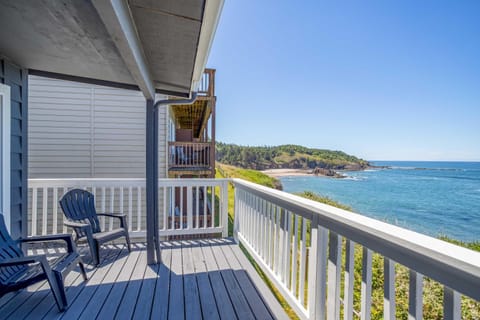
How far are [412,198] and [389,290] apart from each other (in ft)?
65.8

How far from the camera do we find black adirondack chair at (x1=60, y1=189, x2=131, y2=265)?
3.17 metres

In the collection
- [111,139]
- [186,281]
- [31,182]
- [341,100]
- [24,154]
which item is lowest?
[186,281]

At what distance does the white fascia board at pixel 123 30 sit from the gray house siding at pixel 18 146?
1528 mm

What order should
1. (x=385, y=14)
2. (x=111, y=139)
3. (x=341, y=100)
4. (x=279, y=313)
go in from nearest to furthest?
(x=279, y=313) → (x=111, y=139) → (x=385, y=14) → (x=341, y=100)

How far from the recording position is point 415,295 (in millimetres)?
1001

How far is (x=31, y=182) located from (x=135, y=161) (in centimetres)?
265

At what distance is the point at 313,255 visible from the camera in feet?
5.65

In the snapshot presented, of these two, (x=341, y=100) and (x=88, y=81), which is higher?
(x=341, y=100)

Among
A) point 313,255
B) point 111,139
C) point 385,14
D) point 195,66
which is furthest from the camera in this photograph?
point 385,14

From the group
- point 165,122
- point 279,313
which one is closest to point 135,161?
point 165,122

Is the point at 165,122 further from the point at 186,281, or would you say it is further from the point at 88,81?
the point at 186,281

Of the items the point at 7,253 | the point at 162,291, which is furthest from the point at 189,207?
the point at 7,253

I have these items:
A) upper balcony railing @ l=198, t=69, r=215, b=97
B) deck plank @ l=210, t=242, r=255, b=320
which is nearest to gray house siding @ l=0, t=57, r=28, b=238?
deck plank @ l=210, t=242, r=255, b=320

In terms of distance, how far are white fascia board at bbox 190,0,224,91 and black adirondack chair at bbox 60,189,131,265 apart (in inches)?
92.5
